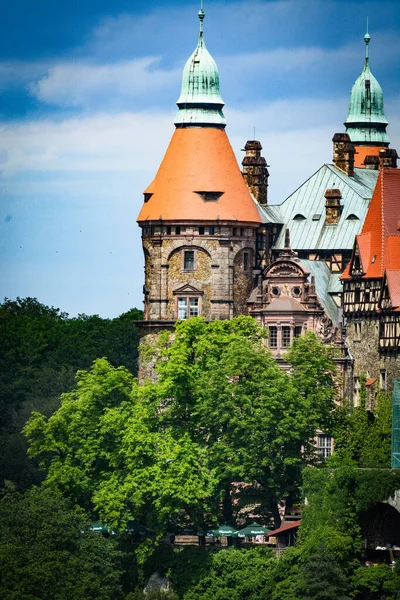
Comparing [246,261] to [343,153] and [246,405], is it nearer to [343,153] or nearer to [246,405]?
[343,153]

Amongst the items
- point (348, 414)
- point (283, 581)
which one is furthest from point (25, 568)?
point (348, 414)

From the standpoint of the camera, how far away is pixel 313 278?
467 feet

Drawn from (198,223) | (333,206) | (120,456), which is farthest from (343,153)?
(120,456)

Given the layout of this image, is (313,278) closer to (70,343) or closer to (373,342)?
(373,342)

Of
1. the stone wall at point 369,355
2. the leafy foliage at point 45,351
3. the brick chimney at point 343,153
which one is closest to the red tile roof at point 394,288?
the stone wall at point 369,355

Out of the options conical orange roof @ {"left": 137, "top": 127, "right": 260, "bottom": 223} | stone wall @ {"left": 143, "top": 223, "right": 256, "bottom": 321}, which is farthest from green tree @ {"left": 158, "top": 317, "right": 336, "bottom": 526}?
conical orange roof @ {"left": 137, "top": 127, "right": 260, "bottom": 223}

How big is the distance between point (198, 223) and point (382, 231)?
30.1ft

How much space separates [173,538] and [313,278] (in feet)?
57.6

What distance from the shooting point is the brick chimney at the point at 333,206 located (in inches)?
5866

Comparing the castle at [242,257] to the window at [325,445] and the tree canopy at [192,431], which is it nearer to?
the window at [325,445]

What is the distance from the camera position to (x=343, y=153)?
15338 centimetres

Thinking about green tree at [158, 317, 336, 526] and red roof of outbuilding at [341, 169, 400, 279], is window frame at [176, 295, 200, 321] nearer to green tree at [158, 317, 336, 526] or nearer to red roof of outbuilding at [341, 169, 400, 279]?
red roof of outbuilding at [341, 169, 400, 279]

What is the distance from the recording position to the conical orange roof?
470 feet

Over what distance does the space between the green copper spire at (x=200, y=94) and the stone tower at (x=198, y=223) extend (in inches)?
1.9
